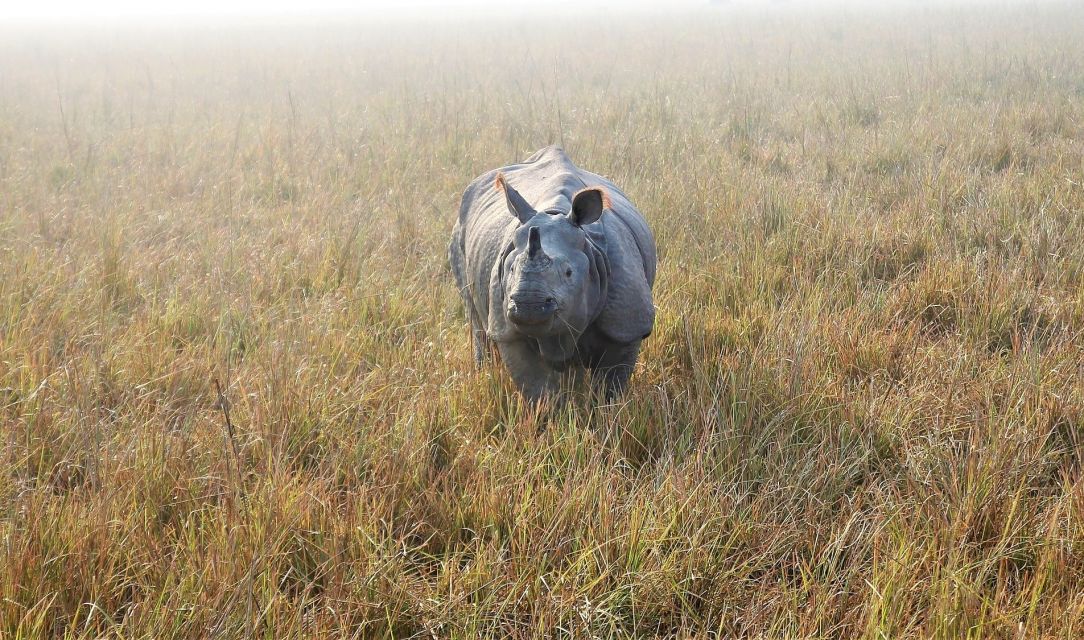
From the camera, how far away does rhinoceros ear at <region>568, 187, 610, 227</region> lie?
319 centimetres

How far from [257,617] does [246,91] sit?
1200 centimetres

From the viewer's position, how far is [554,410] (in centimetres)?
339

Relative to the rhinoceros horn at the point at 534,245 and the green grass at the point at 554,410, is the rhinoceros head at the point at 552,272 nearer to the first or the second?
the rhinoceros horn at the point at 534,245

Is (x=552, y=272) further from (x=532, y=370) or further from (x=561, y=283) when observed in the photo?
(x=532, y=370)

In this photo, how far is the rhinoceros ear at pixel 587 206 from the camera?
3.19 metres

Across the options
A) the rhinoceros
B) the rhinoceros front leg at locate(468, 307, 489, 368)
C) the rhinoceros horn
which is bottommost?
the rhinoceros front leg at locate(468, 307, 489, 368)

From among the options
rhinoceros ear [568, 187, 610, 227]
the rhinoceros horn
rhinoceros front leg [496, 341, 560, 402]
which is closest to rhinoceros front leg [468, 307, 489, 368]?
rhinoceros front leg [496, 341, 560, 402]

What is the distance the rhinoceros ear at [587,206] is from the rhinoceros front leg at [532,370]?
54 cm

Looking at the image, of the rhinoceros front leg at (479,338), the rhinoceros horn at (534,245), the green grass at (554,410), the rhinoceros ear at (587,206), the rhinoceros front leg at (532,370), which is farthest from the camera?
the rhinoceros front leg at (479,338)

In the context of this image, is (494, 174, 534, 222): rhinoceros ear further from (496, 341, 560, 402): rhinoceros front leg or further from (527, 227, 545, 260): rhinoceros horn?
(496, 341, 560, 402): rhinoceros front leg

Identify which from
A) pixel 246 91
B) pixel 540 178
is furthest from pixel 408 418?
pixel 246 91

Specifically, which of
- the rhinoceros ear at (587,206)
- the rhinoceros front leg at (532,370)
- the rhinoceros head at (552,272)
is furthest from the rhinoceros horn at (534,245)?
the rhinoceros front leg at (532,370)

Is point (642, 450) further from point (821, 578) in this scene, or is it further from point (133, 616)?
point (133, 616)

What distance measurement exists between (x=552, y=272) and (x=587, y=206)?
1.31 ft
